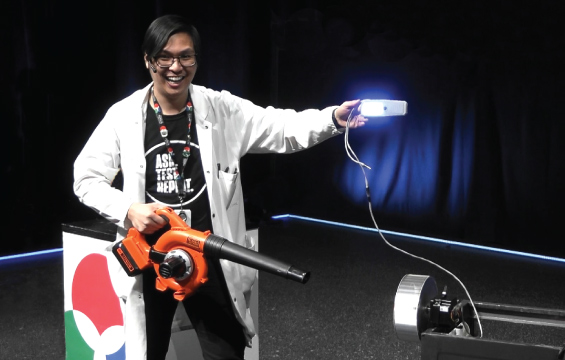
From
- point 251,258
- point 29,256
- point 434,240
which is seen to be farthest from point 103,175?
point 434,240

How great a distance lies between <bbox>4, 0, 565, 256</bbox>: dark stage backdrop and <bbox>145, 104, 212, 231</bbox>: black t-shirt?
3.54 metres

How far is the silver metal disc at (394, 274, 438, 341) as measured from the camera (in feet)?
4.32

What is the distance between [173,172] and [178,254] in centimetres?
33

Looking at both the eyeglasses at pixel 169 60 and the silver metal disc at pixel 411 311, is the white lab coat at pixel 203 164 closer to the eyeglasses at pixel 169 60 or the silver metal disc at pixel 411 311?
the eyeglasses at pixel 169 60

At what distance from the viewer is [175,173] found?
6.29 ft

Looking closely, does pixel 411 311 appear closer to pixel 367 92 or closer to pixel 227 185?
pixel 227 185

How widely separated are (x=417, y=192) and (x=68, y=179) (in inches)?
115

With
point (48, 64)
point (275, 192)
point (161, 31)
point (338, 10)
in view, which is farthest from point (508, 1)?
point (161, 31)

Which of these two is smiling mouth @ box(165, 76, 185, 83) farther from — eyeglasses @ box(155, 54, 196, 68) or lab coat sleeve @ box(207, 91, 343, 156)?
lab coat sleeve @ box(207, 91, 343, 156)

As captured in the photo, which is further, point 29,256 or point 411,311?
point 29,256

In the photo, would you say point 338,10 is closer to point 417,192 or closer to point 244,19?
point 244,19

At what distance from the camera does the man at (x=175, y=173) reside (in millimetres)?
1877

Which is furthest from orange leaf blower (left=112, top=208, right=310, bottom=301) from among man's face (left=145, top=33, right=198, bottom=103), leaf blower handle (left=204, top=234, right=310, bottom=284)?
man's face (left=145, top=33, right=198, bottom=103)

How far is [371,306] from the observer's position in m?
4.07
